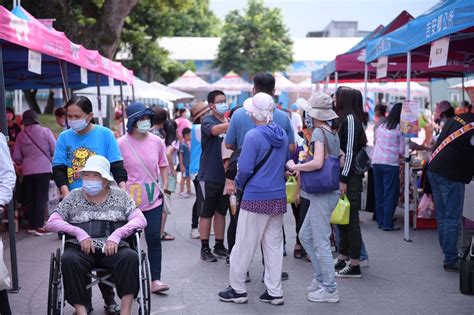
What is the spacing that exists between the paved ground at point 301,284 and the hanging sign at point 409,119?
148cm

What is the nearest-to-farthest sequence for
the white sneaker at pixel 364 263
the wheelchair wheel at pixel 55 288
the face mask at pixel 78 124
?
the wheelchair wheel at pixel 55 288 → the face mask at pixel 78 124 → the white sneaker at pixel 364 263

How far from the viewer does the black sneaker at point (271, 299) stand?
6.03 metres

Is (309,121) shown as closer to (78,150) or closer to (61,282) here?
(78,150)

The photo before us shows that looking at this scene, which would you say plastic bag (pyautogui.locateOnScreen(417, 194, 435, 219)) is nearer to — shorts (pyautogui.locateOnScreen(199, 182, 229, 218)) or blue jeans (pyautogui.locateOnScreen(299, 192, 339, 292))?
shorts (pyautogui.locateOnScreen(199, 182, 229, 218))

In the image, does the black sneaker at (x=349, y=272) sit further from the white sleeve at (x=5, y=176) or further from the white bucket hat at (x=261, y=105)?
the white sleeve at (x=5, y=176)

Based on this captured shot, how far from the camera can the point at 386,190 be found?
9648 millimetres

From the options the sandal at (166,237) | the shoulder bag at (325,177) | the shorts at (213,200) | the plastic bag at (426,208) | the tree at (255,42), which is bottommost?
the sandal at (166,237)

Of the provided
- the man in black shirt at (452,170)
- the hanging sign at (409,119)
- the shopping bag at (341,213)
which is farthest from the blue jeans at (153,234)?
the hanging sign at (409,119)

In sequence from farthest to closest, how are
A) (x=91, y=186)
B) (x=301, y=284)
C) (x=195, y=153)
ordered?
(x=195, y=153) < (x=301, y=284) < (x=91, y=186)

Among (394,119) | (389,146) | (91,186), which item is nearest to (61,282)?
(91,186)

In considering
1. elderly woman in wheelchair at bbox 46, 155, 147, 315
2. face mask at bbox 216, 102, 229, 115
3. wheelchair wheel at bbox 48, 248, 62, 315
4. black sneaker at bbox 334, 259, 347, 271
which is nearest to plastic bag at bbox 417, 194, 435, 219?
black sneaker at bbox 334, 259, 347, 271

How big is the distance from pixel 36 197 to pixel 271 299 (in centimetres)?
517

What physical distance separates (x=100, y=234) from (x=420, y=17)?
4.92 meters

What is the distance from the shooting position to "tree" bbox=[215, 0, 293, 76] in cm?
4503
